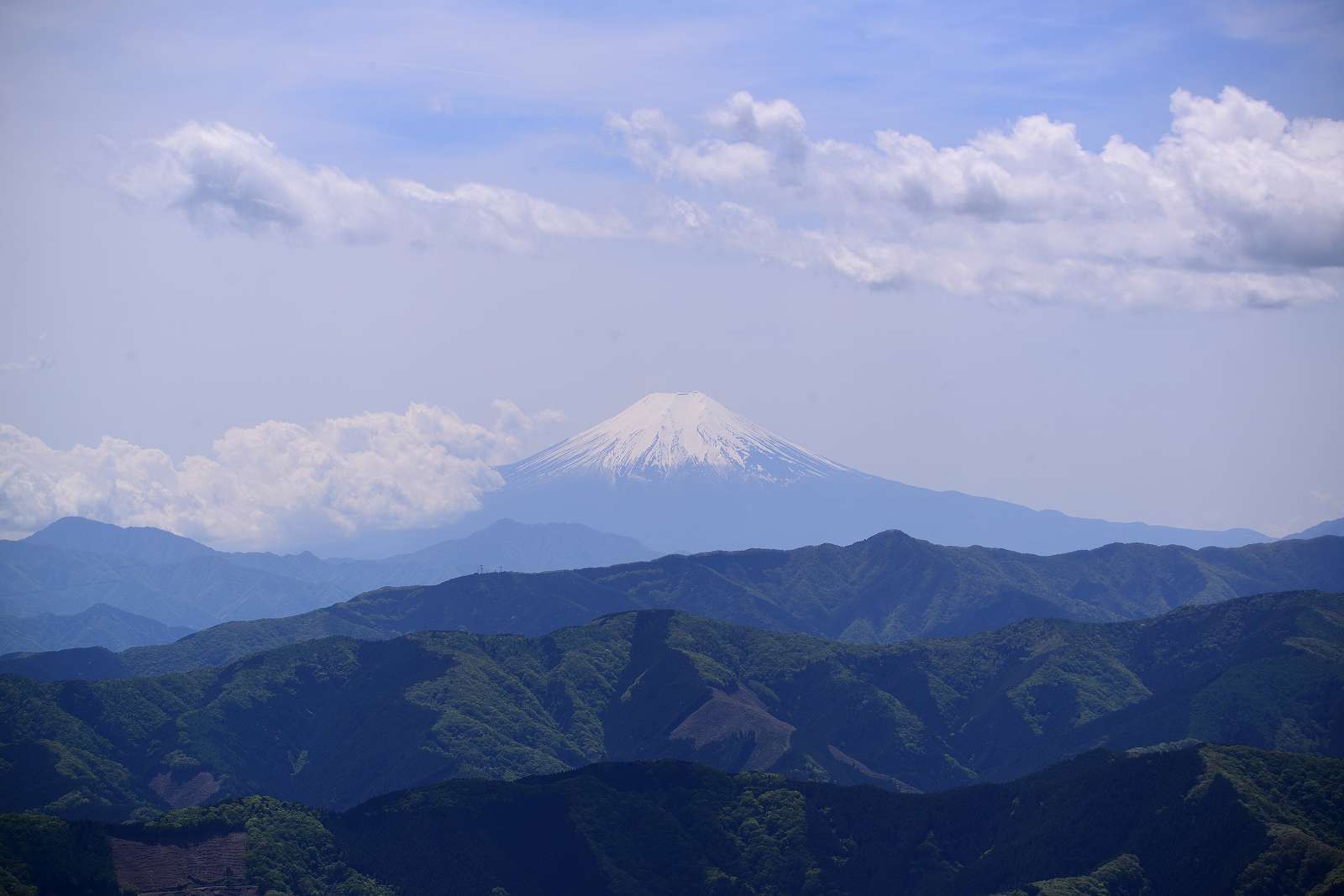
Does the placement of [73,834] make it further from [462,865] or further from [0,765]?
[0,765]

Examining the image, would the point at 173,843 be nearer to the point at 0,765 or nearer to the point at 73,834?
the point at 73,834

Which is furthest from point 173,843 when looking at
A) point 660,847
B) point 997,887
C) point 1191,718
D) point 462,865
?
point 1191,718

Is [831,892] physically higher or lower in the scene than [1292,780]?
lower

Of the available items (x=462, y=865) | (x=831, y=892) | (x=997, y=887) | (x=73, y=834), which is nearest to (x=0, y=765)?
(x=73, y=834)

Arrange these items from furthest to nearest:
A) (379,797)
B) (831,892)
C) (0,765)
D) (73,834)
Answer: (0,765), (379,797), (831,892), (73,834)

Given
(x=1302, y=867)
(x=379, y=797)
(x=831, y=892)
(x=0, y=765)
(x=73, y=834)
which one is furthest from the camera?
(x=0, y=765)

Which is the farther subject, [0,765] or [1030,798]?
[0,765]
